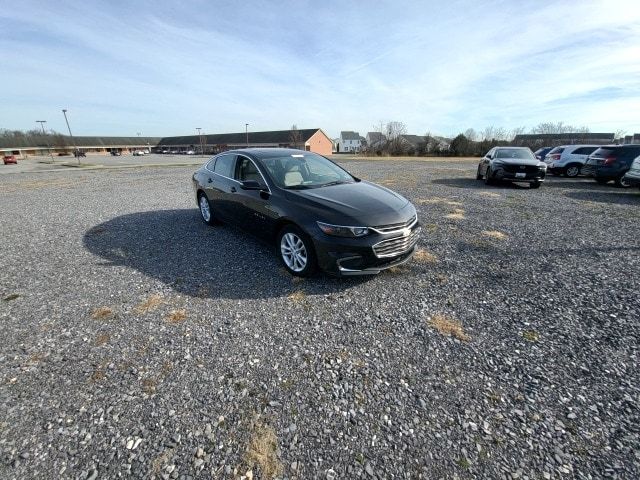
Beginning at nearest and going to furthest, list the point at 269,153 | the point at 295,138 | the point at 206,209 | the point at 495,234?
the point at 269,153
the point at 495,234
the point at 206,209
the point at 295,138

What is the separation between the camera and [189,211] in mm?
7848

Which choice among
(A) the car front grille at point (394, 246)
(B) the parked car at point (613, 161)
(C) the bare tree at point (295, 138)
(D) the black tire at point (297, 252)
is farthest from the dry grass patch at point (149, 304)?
(C) the bare tree at point (295, 138)

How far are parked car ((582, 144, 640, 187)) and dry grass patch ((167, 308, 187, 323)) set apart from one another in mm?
15463

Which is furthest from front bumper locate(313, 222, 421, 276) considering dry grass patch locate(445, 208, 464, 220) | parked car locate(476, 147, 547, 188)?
parked car locate(476, 147, 547, 188)

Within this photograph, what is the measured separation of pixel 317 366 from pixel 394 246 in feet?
5.79

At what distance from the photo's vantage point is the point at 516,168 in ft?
37.1

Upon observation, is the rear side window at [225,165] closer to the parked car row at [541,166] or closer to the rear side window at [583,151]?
the parked car row at [541,166]

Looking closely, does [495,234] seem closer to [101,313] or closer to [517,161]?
[101,313]

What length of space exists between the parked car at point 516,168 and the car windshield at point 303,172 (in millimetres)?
9070

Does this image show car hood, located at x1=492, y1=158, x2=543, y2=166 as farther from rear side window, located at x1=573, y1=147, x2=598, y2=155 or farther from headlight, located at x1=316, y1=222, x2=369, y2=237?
headlight, located at x1=316, y1=222, x2=369, y2=237

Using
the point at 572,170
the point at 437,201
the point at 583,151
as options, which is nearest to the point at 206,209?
the point at 437,201

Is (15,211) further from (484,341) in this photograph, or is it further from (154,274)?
(484,341)

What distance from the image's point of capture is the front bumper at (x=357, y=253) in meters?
3.50

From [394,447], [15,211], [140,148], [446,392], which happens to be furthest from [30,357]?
[140,148]
